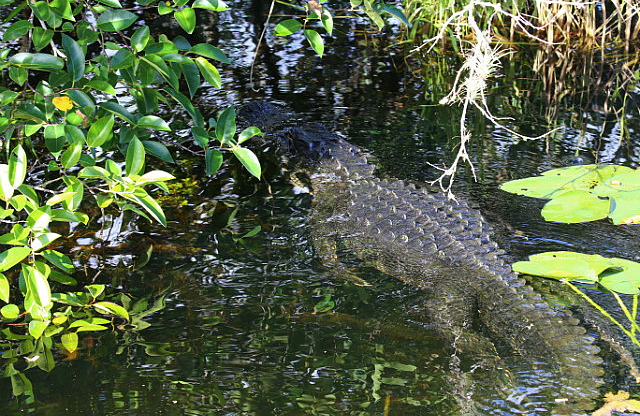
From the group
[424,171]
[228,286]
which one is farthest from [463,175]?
[228,286]

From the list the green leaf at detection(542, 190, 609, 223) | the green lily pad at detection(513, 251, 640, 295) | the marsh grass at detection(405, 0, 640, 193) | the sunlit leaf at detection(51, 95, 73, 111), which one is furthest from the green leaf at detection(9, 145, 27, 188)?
the marsh grass at detection(405, 0, 640, 193)

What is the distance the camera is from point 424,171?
452cm

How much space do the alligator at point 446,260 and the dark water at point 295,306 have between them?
8 cm

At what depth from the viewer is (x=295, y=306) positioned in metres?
3.09

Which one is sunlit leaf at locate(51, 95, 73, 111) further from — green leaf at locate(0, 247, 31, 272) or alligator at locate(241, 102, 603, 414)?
alligator at locate(241, 102, 603, 414)

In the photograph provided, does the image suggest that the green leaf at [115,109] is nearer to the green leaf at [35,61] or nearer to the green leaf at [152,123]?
the green leaf at [152,123]

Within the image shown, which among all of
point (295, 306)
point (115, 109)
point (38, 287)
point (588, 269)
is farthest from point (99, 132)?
point (588, 269)

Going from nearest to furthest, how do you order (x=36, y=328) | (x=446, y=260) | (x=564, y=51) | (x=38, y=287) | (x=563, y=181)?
(x=38, y=287), (x=36, y=328), (x=446, y=260), (x=563, y=181), (x=564, y=51)

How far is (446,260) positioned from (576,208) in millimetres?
1005

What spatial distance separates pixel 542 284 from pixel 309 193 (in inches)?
70.0

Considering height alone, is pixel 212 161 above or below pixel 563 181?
above

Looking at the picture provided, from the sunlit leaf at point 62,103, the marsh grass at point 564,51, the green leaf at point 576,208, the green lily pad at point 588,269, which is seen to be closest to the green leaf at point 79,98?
the sunlit leaf at point 62,103

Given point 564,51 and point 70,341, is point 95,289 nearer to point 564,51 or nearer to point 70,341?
point 70,341

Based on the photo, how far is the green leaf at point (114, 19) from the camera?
2564 millimetres
